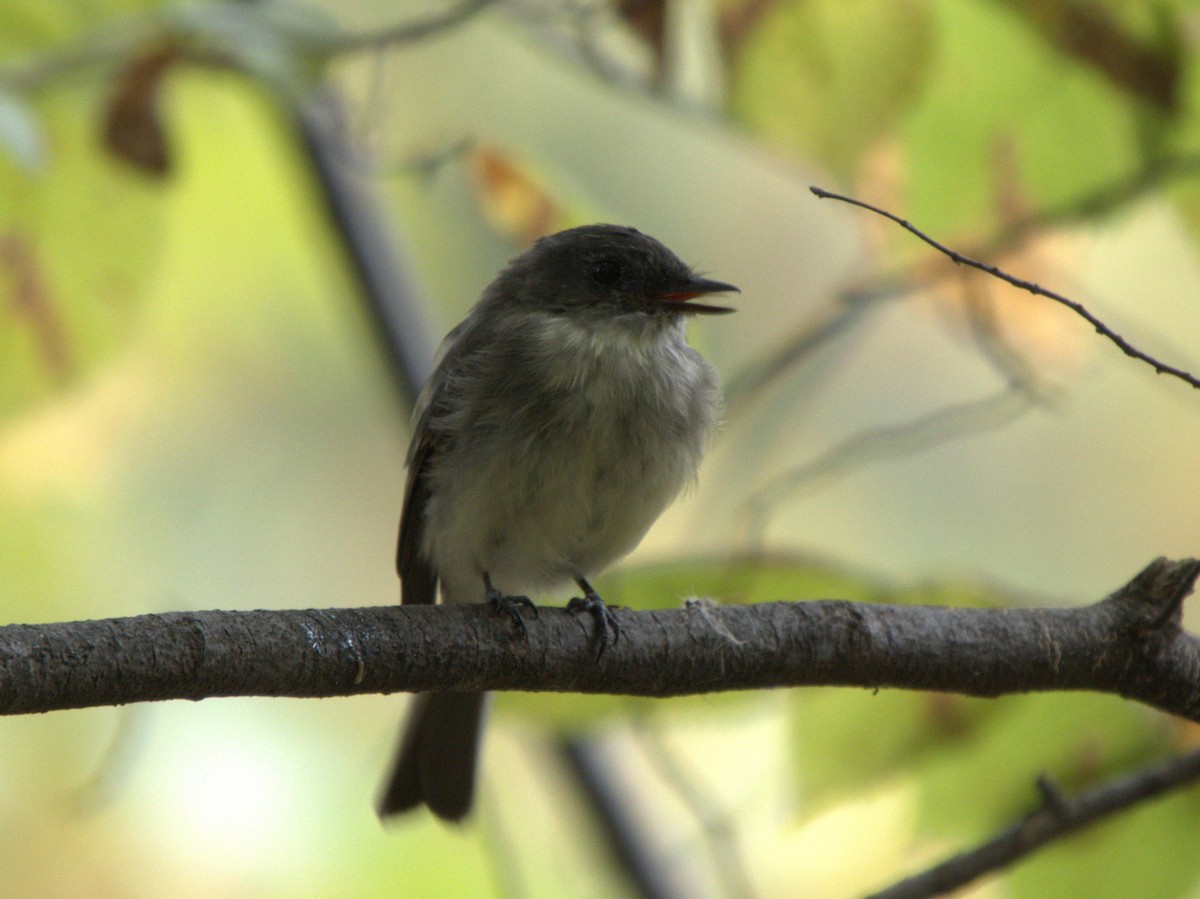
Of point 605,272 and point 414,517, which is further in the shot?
point 605,272

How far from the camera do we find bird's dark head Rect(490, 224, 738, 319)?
121 inches

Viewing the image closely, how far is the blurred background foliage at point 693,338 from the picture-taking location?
7.58 feet

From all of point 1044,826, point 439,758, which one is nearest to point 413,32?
point 439,758

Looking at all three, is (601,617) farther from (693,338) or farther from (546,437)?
(693,338)

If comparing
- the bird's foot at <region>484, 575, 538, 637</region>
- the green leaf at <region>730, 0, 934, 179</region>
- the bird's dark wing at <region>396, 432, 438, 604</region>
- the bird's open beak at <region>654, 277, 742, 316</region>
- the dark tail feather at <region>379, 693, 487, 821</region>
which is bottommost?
the dark tail feather at <region>379, 693, 487, 821</region>

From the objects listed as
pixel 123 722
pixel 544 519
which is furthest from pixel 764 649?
pixel 123 722

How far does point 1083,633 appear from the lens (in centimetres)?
215

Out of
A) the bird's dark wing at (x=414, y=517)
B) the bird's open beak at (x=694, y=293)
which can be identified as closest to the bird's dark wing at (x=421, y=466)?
the bird's dark wing at (x=414, y=517)

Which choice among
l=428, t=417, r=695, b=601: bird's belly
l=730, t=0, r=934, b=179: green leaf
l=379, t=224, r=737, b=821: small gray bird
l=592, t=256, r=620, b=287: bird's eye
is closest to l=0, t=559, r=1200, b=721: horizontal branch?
l=379, t=224, r=737, b=821: small gray bird

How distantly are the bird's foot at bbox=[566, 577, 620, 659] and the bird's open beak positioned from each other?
78 centimetres

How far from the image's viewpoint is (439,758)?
303 cm

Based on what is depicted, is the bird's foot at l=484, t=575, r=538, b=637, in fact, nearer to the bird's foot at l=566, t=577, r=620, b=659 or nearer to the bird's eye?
the bird's foot at l=566, t=577, r=620, b=659

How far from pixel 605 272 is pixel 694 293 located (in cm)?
24

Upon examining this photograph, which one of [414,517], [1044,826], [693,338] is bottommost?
[414,517]
